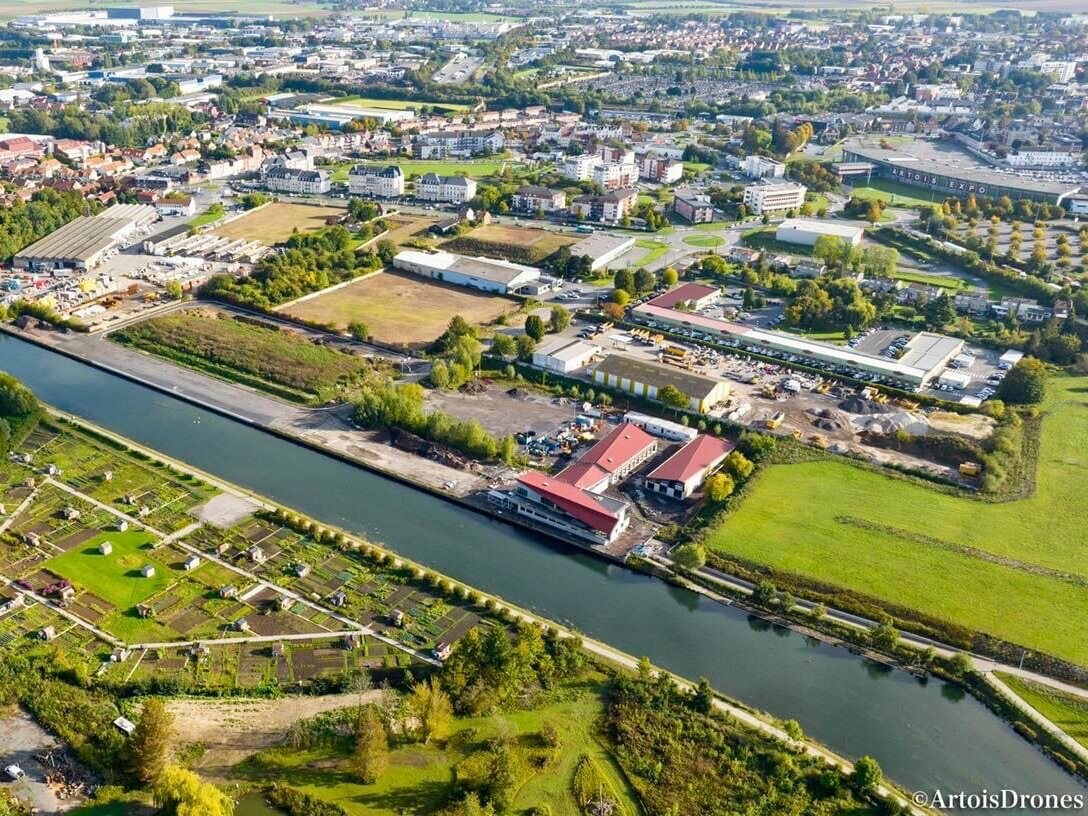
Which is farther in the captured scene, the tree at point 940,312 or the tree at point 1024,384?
the tree at point 940,312

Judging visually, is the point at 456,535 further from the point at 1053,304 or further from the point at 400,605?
the point at 1053,304

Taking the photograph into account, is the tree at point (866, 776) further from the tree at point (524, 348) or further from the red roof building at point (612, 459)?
the tree at point (524, 348)

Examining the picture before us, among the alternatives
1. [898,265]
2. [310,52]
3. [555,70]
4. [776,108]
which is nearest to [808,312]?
[898,265]

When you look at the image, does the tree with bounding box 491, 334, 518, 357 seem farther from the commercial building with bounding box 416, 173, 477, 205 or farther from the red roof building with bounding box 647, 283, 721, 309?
the commercial building with bounding box 416, 173, 477, 205

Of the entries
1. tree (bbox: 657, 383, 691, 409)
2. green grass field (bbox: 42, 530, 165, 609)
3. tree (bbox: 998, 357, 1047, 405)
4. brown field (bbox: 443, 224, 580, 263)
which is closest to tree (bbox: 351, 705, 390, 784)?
green grass field (bbox: 42, 530, 165, 609)

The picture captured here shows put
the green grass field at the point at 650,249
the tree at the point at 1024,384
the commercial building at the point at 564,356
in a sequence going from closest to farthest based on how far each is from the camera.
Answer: the tree at the point at 1024,384, the commercial building at the point at 564,356, the green grass field at the point at 650,249

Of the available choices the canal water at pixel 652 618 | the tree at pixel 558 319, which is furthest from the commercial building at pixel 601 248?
the canal water at pixel 652 618
